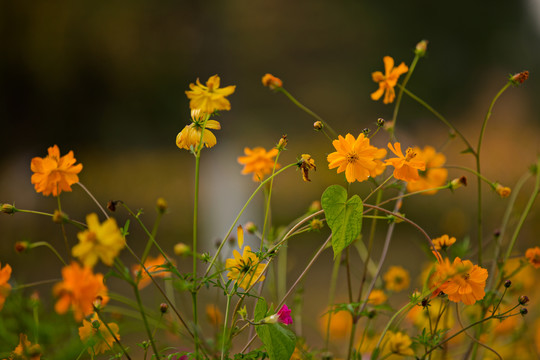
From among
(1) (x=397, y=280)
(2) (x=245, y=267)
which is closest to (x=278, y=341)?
(2) (x=245, y=267)

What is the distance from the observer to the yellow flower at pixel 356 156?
31 cm

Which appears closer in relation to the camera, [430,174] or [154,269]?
[154,269]

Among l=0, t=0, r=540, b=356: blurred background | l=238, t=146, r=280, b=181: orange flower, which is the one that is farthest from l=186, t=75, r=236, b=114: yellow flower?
l=0, t=0, r=540, b=356: blurred background

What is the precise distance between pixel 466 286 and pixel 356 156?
0.10 meters

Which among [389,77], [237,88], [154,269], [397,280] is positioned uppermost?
[389,77]

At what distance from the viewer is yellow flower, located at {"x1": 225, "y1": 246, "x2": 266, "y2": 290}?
0.30 meters

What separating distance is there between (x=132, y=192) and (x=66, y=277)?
2.91 m

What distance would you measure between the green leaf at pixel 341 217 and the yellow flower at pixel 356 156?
0.05ft

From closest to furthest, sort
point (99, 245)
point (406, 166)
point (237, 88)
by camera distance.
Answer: point (99, 245), point (406, 166), point (237, 88)

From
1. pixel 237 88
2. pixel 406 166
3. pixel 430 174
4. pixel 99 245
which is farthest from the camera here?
pixel 237 88

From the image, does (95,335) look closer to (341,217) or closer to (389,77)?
(341,217)

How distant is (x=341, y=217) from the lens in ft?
1.01

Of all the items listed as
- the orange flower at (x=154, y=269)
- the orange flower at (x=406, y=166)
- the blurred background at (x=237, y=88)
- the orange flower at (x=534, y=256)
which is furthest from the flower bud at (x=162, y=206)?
the blurred background at (x=237, y=88)

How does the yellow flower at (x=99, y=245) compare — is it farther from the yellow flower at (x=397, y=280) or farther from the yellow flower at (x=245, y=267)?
the yellow flower at (x=397, y=280)
